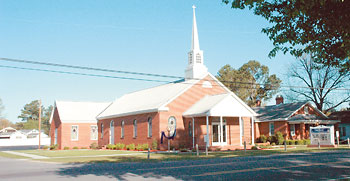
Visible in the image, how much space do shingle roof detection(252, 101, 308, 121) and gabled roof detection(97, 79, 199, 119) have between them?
13.5 m

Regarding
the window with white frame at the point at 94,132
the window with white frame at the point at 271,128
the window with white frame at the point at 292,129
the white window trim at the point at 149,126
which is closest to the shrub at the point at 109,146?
the white window trim at the point at 149,126

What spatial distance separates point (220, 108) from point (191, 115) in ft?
9.56

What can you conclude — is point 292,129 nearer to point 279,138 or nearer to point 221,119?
point 279,138

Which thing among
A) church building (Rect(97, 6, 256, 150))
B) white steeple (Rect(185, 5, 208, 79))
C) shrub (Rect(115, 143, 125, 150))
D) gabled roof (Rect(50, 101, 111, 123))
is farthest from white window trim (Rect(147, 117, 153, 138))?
gabled roof (Rect(50, 101, 111, 123))

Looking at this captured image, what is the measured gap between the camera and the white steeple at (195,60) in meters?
37.0

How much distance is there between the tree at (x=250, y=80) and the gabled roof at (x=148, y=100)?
2576cm

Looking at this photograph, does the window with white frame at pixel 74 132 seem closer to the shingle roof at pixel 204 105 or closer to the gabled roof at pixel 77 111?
the gabled roof at pixel 77 111

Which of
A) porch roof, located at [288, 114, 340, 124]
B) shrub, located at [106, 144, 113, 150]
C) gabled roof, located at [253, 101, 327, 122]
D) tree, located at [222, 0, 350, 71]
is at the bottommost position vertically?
shrub, located at [106, 144, 113, 150]

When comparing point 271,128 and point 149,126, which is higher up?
point 149,126

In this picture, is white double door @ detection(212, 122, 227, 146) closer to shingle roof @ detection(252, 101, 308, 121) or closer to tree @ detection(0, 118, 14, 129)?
shingle roof @ detection(252, 101, 308, 121)

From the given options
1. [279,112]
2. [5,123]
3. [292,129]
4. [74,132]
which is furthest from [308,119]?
[5,123]

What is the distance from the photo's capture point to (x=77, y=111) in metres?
50.9

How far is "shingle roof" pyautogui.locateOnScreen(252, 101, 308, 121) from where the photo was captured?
43.6 meters

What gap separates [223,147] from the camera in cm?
3231
